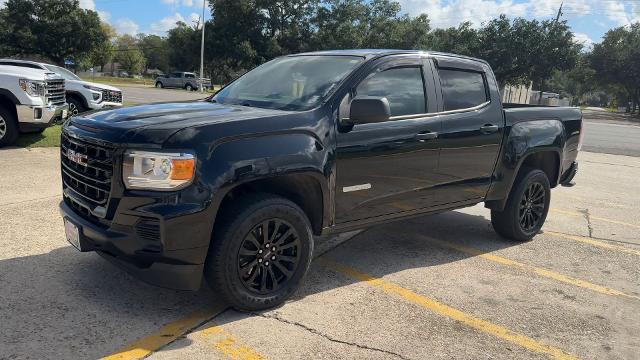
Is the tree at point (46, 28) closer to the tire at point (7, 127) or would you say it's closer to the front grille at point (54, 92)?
the front grille at point (54, 92)

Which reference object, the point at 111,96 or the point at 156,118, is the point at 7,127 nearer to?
the point at 111,96

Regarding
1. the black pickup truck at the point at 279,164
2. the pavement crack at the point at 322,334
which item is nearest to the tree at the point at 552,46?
the black pickup truck at the point at 279,164

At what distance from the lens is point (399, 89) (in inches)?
179

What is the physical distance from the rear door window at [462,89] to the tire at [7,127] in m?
7.63

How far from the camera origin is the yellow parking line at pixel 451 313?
350cm

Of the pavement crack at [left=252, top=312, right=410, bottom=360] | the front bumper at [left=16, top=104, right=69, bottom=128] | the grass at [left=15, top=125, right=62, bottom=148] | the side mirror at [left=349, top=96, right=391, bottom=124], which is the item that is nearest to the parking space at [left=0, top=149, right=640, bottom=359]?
the pavement crack at [left=252, top=312, right=410, bottom=360]

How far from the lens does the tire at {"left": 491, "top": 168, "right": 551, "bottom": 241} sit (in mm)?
5633

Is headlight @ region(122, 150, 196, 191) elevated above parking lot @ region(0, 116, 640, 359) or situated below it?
above

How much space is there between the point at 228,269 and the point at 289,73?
75.8 inches

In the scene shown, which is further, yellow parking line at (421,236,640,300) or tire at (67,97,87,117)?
tire at (67,97,87,117)

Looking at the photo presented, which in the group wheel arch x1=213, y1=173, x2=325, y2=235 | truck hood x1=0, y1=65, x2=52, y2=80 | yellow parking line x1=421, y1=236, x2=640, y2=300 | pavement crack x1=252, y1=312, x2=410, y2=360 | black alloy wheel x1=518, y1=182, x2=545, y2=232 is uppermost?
truck hood x1=0, y1=65, x2=52, y2=80

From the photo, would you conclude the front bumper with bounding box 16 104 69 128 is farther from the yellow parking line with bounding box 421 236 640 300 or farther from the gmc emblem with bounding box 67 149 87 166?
the yellow parking line with bounding box 421 236 640 300

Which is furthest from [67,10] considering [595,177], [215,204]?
[215,204]

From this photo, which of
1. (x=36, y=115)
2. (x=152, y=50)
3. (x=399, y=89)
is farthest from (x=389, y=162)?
(x=152, y=50)
